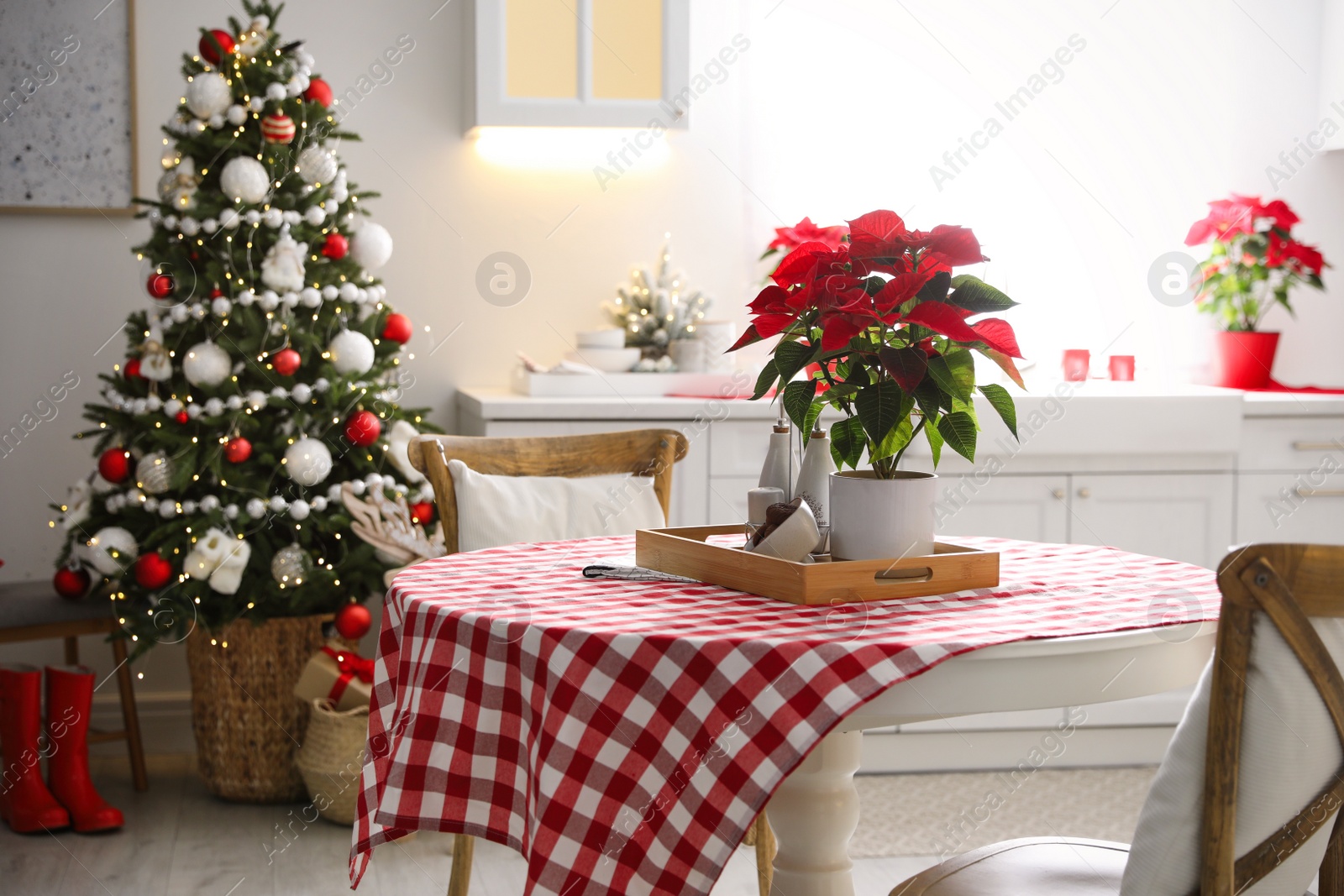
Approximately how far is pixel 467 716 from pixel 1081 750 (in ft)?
7.49

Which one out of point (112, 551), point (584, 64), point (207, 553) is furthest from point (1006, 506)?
point (112, 551)

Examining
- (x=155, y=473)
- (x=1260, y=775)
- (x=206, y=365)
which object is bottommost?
(x=1260, y=775)

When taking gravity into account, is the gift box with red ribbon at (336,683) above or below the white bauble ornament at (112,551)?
below

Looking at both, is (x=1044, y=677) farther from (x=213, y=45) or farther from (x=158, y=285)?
(x=213, y=45)

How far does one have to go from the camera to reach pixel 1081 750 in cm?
319

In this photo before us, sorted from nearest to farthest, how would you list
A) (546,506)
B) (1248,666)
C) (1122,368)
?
(1248,666) → (546,506) → (1122,368)

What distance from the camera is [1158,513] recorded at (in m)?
3.18

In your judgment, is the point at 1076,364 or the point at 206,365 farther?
the point at 1076,364

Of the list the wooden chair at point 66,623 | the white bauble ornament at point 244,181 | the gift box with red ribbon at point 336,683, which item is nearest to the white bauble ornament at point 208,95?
the white bauble ornament at point 244,181

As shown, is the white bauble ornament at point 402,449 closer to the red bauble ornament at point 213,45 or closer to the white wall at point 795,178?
the white wall at point 795,178

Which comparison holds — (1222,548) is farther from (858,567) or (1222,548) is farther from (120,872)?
(120,872)

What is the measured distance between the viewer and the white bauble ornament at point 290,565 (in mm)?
2742

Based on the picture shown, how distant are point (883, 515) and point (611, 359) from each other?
6.14 feet

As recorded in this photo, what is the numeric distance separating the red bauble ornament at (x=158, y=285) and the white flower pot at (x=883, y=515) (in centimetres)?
179
